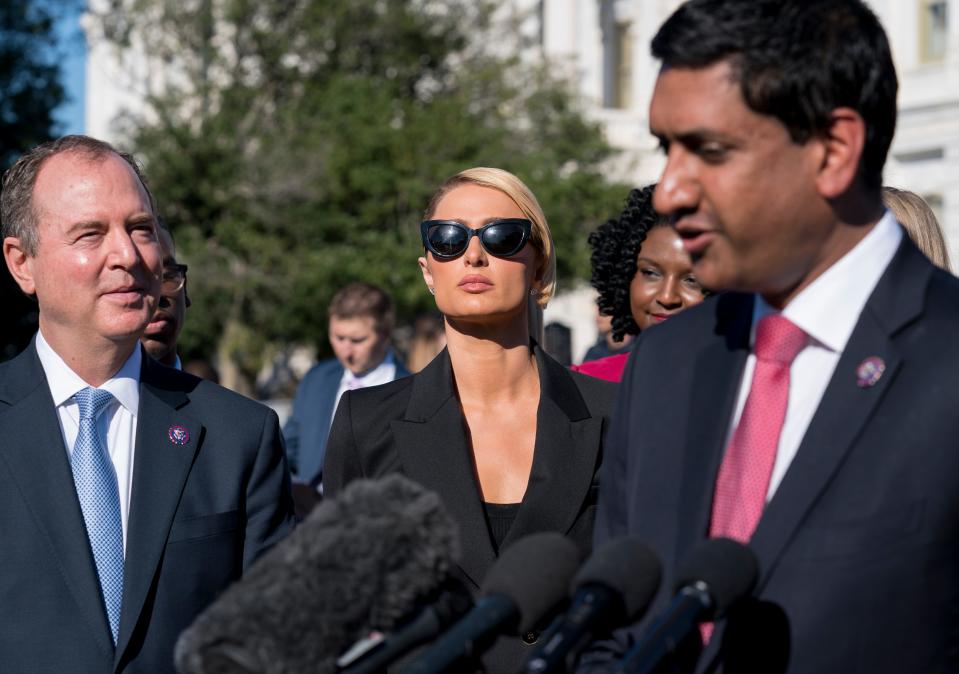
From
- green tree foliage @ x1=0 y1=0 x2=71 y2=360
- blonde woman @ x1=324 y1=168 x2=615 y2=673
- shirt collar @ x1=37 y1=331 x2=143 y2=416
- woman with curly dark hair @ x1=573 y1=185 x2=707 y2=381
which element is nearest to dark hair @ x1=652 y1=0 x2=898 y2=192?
shirt collar @ x1=37 y1=331 x2=143 y2=416

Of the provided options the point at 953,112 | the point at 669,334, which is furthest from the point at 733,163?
the point at 953,112

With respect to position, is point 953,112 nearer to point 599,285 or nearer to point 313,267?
point 313,267

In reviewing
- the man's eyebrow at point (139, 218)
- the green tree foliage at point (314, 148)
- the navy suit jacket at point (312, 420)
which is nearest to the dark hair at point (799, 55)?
the man's eyebrow at point (139, 218)

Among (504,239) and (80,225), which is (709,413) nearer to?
(80,225)

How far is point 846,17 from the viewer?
261cm

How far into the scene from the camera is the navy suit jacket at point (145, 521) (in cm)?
374

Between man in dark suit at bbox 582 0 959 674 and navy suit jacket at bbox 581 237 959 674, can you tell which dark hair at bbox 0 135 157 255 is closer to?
man in dark suit at bbox 582 0 959 674

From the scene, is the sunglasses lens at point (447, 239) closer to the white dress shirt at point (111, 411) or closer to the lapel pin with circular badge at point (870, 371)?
the white dress shirt at point (111, 411)

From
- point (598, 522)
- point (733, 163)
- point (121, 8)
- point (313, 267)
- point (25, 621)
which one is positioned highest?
point (121, 8)

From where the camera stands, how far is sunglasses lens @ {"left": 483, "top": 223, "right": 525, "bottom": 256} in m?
4.90

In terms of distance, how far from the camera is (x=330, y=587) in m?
2.15

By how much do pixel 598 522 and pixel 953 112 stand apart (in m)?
30.2

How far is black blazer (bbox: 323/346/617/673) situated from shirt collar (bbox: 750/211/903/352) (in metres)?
1.97

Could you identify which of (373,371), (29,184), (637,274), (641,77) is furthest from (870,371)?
(641,77)
